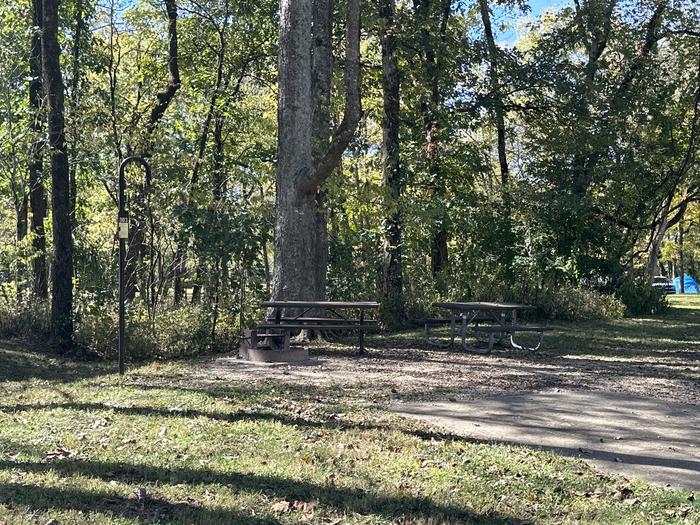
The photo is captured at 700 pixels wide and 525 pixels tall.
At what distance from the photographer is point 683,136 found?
26.3m

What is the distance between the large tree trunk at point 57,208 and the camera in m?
14.0

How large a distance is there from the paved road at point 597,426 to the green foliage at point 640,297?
49.2 feet

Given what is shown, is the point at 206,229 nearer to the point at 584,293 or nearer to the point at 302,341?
the point at 302,341

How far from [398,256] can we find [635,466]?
12.3 meters

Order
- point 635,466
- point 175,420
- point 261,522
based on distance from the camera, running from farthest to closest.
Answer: point 175,420 → point 635,466 → point 261,522

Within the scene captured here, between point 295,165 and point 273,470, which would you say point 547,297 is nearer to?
point 295,165

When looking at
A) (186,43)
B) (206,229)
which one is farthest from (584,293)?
(186,43)

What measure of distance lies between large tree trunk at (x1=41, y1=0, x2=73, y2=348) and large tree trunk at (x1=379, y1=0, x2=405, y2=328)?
658 cm

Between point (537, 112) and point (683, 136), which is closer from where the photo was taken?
point (537, 112)

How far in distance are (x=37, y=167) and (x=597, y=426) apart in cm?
1390

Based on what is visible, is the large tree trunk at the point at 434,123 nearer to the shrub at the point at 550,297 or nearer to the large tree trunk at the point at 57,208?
the shrub at the point at 550,297

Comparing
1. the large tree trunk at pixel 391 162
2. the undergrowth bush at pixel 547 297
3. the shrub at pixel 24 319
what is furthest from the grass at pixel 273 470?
the undergrowth bush at pixel 547 297

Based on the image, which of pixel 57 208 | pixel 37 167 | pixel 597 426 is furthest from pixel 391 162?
pixel 597 426

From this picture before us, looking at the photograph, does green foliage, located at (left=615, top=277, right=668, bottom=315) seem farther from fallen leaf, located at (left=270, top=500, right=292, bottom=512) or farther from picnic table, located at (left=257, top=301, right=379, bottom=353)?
fallen leaf, located at (left=270, top=500, right=292, bottom=512)
